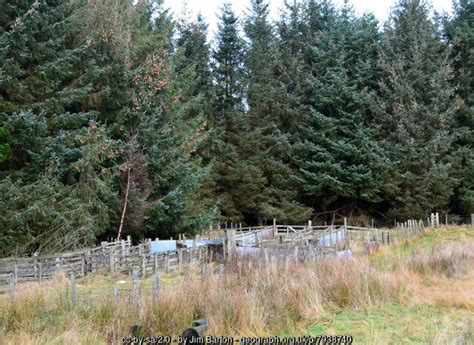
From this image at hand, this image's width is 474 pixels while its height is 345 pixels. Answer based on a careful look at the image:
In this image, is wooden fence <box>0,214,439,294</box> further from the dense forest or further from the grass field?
the grass field

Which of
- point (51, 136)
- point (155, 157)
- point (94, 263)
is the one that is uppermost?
point (51, 136)

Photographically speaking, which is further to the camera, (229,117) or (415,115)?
(229,117)

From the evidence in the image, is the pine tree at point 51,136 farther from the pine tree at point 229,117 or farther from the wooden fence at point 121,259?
the pine tree at point 229,117

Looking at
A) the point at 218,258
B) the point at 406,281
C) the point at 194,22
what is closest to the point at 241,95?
the point at 194,22

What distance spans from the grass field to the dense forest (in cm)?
1029

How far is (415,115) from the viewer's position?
30.9m

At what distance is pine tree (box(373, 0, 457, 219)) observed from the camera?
95.0ft

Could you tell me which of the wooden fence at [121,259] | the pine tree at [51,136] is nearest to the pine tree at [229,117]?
the pine tree at [51,136]

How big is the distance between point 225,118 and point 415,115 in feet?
48.0

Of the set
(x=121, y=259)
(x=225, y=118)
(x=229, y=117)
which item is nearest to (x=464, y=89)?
(x=229, y=117)

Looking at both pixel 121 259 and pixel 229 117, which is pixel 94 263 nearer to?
pixel 121 259

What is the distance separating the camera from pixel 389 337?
559 centimetres

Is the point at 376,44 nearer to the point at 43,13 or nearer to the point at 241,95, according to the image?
the point at 241,95

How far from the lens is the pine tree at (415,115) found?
29.0m
